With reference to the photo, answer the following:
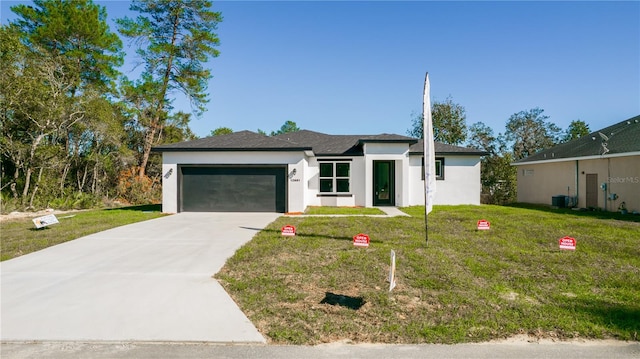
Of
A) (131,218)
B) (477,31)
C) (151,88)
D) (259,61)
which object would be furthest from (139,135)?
(477,31)

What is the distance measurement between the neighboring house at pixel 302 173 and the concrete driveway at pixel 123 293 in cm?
599

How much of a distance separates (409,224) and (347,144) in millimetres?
8393

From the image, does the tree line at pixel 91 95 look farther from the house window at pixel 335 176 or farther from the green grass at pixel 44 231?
the house window at pixel 335 176

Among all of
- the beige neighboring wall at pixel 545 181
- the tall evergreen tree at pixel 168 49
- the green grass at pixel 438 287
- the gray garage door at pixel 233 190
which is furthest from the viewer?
the tall evergreen tree at pixel 168 49

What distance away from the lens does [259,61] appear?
17625mm

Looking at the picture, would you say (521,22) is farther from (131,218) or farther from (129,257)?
(131,218)

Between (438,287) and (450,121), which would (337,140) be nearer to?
(438,287)

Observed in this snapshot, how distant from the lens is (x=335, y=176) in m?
16.6

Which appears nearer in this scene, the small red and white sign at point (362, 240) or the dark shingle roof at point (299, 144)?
the small red and white sign at point (362, 240)

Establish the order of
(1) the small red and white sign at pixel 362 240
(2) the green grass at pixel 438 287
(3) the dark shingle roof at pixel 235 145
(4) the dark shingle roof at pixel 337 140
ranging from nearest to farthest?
1. (2) the green grass at pixel 438 287
2. (1) the small red and white sign at pixel 362 240
3. (3) the dark shingle roof at pixel 235 145
4. (4) the dark shingle roof at pixel 337 140

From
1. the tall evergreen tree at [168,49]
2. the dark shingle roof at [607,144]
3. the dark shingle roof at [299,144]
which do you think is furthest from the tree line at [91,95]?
the dark shingle roof at [607,144]

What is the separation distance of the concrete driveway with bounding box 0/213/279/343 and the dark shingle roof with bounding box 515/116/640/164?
16.7 metres

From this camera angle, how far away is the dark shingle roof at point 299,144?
45.5ft

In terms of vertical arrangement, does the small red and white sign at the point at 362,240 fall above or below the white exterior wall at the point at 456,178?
below
